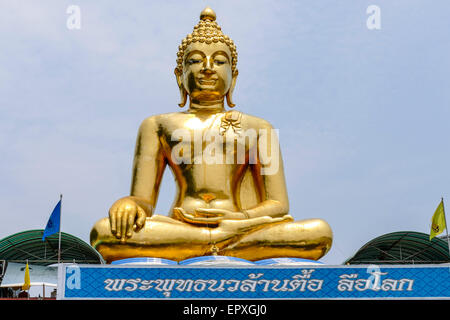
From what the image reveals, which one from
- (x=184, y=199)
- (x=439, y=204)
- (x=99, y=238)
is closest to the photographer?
(x=99, y=238)

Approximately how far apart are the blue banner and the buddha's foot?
1.31 meters

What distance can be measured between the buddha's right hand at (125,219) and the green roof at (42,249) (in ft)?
38.9

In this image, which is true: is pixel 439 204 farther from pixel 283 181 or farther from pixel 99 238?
pixel 99 238

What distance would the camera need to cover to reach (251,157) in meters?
8.33

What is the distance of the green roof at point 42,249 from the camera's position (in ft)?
62.3

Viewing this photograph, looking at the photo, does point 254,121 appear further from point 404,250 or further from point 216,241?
point 404,250

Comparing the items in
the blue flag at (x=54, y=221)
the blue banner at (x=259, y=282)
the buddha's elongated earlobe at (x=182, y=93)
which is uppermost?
the buddha's elongated earlobe at (x=182, y=93)

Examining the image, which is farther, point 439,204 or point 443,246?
point 443,246

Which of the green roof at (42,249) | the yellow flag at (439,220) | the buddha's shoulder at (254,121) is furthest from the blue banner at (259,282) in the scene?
the green roof at (42,249)

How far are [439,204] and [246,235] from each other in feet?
29.8

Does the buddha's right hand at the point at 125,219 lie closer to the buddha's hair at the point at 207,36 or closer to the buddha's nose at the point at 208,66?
the buddha's nose at the point at 208,66

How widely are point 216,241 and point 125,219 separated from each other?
108cm

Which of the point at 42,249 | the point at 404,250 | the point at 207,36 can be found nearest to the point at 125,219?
the point at 207,36
